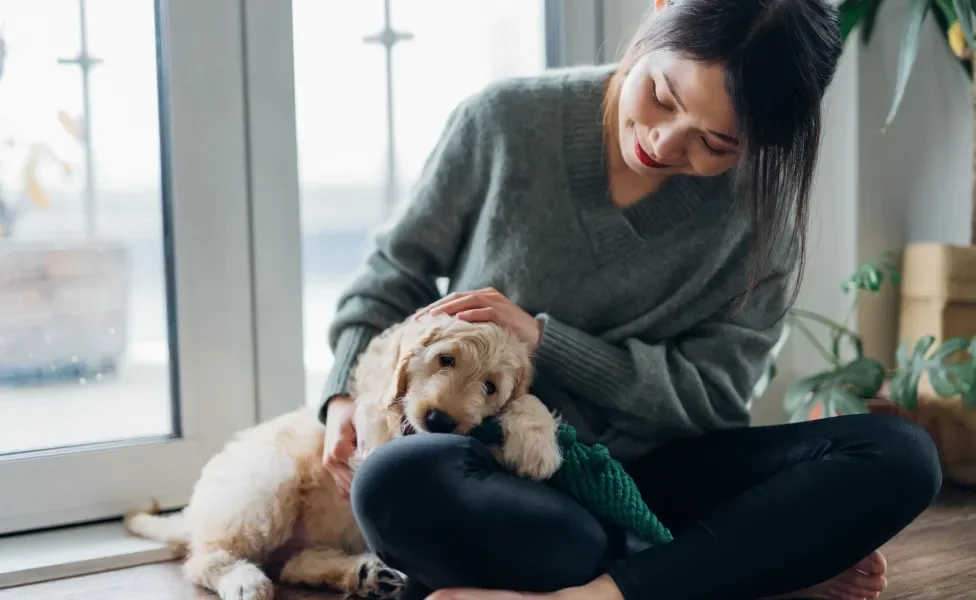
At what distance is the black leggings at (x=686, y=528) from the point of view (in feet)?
3.44

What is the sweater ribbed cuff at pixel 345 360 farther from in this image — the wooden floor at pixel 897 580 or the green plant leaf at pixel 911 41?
the green plant leaf at pixel 911 41

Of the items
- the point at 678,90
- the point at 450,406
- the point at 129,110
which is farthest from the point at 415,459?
the point at 129,110

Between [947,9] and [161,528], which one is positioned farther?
[947,9]

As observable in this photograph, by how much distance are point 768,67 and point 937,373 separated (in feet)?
2.92

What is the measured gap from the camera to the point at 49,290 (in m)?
1.57

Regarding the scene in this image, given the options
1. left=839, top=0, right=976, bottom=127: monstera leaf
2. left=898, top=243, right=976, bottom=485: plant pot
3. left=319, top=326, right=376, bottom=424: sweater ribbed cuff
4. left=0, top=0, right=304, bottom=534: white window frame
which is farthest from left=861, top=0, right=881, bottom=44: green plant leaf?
left=319, top=326, right=376, bottom=424: sweater ribbed cuff

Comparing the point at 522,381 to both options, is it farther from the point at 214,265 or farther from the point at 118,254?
the point at 118,254

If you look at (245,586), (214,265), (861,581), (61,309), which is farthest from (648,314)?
(61,309)

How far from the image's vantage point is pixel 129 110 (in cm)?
161

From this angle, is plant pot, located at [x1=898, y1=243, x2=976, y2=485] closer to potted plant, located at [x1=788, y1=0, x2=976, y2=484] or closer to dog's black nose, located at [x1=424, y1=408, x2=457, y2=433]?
potted plant, located at [x1=788, y1=0, x2=976, y2=484]

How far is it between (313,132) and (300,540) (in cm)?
75

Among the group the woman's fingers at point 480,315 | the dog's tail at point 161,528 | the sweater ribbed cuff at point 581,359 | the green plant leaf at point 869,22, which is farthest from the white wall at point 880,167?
the dog's tail at point 161,528

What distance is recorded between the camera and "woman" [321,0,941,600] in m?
1.08

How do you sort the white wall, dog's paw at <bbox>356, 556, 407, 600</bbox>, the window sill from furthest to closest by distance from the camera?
1. the white wall
2. the window sill
3. dog's paw at <bbox>356, 556, 407, 600</bbox>
